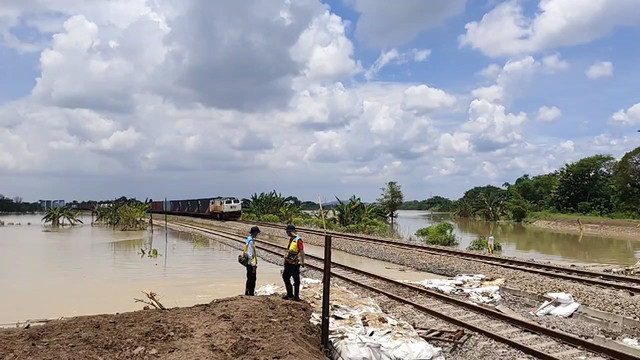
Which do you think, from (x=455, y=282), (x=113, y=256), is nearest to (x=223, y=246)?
(x=113, y=256)

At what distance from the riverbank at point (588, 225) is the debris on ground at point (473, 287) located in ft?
110

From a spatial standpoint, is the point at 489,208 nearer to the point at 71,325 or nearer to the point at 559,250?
the point at 559,250

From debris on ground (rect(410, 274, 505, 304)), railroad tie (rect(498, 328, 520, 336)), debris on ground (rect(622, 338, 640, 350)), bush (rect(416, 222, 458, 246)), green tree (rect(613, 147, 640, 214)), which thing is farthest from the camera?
green tree (rect(613, 147, 640, 214))

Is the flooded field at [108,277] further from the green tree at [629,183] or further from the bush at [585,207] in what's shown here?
the bush at [585,207]

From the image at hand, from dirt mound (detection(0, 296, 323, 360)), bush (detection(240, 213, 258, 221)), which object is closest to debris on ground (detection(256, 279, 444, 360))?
dirt mound (detection(0, 296, 323, 360))

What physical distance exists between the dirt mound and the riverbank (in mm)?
42397

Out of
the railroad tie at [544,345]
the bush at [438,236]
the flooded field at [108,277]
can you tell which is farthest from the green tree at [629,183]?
the railroad tie at [544,345]

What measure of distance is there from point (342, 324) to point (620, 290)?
8.47 metres

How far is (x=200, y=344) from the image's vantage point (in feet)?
23.1

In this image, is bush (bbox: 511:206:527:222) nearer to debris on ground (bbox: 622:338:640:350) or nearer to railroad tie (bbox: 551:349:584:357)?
debris on ground (bbox: 622:338:640:350)

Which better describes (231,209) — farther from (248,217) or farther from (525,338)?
(525,338)

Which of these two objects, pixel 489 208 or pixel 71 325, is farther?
pixel 489 208

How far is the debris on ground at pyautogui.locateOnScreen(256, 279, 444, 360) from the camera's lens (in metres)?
7.44

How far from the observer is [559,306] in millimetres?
11484
